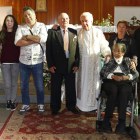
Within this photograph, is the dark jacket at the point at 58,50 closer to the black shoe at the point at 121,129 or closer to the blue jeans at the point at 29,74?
the blue jeans at the point at 29,74

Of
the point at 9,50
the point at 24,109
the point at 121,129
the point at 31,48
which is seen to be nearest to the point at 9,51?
the point at 9,50

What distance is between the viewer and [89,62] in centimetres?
298

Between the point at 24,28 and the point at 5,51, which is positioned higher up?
the point at 24,28

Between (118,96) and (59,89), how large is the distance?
92 cm

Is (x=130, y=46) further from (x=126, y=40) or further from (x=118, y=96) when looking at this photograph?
(x=118, y=96)

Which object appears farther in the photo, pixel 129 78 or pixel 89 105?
pixel 89 105

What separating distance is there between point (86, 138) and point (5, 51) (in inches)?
66.6

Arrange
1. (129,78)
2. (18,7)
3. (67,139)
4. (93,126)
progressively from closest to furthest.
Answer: (67,139) < (129,78) < (93,126) < (18,7)

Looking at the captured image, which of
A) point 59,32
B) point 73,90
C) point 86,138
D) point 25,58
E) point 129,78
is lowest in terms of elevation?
point 86,138

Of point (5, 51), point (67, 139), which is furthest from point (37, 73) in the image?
point (67, 139)

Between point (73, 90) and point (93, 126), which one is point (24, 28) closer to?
point (73, 90)

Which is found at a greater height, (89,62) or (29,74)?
(89,62)

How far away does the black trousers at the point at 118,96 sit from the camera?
2.37 metres

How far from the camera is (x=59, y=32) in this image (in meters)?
2.87
